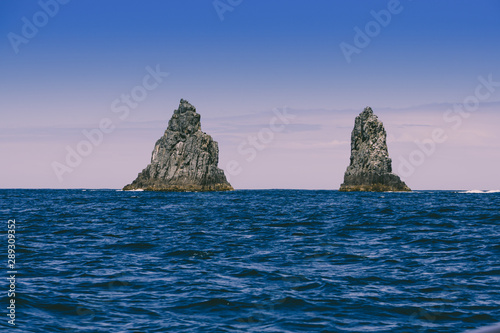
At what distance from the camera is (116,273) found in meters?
14.5

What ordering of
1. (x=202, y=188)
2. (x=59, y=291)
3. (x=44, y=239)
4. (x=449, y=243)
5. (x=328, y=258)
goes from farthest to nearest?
(x=202, y=188), (x=44, y=239), (x=449, y=243), (x=328, y=258), (x=59, y=291)

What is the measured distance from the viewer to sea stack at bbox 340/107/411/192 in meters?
177

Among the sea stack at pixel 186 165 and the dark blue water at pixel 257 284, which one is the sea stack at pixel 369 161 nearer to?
the sea stack at pixel 186 165

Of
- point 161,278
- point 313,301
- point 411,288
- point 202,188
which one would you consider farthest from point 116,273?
point 202,188

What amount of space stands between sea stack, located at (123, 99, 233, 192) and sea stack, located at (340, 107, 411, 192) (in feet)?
179

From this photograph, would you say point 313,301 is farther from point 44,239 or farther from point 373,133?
point 373,133

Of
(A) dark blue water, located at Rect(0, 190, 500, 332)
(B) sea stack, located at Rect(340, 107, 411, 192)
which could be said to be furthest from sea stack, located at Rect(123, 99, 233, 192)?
(A) dark blue water, located at Rect(0, 190, 500, 332)

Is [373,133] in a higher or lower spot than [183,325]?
higher

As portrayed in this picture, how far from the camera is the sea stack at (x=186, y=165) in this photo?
7180 inches

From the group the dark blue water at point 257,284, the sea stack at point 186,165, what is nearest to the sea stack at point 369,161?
the sea stack at point 186,165

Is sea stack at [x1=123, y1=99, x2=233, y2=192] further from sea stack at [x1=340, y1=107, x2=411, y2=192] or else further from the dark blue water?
the dark blue water

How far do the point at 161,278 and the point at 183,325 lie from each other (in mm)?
4512

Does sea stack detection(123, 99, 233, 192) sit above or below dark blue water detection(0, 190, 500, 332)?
above

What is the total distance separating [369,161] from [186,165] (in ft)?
252
